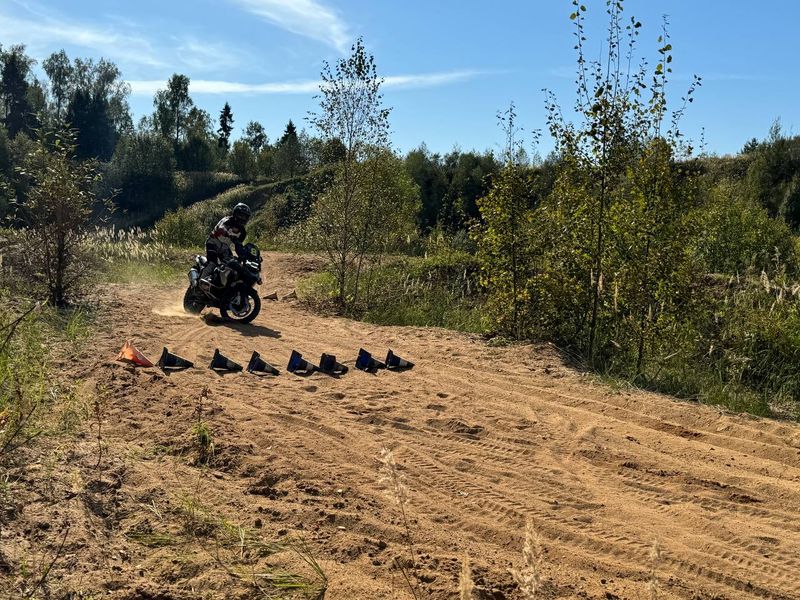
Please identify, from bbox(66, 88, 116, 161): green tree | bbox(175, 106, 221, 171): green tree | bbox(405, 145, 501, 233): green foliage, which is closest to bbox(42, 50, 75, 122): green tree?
bbox(66, 88, 116, 161): green tree

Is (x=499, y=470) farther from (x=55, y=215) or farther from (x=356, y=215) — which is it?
(x=356, y=215)

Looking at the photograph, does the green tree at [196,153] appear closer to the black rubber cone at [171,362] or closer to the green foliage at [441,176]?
the green foliage at [441,176]

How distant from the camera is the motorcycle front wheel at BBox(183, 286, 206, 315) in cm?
1181

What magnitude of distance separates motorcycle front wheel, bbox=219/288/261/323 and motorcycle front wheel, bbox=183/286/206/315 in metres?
0.86

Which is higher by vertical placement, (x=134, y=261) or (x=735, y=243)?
(x=735, y=243)

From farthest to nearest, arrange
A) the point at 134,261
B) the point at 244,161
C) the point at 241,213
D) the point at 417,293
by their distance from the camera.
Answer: the point at 244,161, the point at 134,261, the point at 417,293, the point at 241,213

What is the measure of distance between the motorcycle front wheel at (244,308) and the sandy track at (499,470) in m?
2.54

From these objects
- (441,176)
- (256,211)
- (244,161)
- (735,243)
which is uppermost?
(244,161)

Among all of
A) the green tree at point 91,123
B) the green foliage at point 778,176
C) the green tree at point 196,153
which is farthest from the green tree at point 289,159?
the green foliage at point 778,176

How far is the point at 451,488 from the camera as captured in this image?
477 centimetres

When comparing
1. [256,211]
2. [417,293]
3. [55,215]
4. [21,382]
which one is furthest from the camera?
[256,211]

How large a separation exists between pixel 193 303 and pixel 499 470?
8.16 m

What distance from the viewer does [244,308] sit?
36.6ft

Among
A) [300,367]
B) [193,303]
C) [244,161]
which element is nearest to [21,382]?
[300,367]
